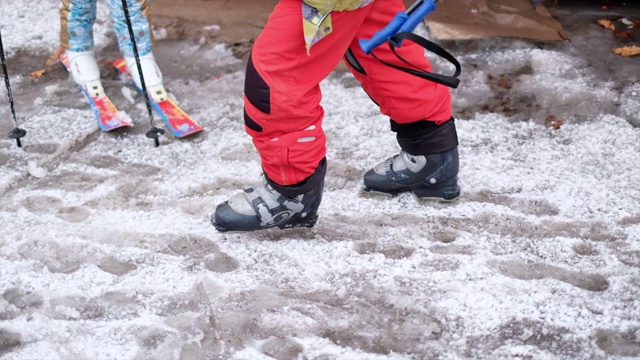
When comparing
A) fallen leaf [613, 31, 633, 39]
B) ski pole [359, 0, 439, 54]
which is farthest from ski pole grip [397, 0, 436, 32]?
fallen leaf [613, 31, 633, 39]

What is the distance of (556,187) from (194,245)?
148cm

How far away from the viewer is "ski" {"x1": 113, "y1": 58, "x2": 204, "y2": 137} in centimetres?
340

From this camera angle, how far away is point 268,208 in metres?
2.62

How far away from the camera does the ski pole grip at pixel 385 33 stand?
229 centimetres

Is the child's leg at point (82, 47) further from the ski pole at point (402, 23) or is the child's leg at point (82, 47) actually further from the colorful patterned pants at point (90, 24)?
the ski pole at point (402, 23)

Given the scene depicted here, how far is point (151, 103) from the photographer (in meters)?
3.61

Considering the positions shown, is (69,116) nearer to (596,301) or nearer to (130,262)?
(130,262)

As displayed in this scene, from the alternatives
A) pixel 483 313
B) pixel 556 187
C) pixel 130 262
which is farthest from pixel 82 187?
pixel 556 187

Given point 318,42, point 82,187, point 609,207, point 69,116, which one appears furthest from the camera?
point 69,116

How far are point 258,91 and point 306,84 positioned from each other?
0.52 feet

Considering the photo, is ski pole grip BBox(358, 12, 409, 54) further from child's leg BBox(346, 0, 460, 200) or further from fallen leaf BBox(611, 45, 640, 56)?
fallen leaf BBox(611, 45, 640, 56)

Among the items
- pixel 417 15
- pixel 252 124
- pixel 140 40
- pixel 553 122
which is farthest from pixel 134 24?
pixel 553 122

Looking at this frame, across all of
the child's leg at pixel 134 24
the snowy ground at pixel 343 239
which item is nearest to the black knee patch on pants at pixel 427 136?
the snowy ground at pixel 343 239

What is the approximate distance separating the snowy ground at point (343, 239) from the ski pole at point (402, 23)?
755 mm
